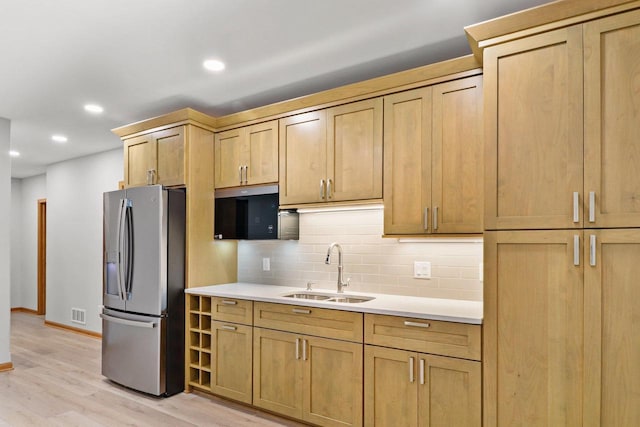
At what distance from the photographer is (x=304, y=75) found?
3.07 meters

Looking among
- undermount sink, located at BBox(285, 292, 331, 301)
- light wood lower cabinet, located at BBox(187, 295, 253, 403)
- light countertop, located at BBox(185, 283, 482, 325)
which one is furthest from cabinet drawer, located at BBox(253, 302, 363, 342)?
undermount sink, located at BBox(285, 292, 331, 301)

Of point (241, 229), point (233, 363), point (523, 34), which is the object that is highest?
point (523, 34)

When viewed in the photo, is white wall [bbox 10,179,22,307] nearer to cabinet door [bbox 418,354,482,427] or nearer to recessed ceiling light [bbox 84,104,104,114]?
recessed ceiling light [bbox 84,104,104,114]

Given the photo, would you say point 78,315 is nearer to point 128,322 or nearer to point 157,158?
point 128,322

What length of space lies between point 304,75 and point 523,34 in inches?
61.3

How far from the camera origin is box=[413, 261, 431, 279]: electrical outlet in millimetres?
2920

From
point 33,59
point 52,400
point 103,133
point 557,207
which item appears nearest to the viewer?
point 557,207

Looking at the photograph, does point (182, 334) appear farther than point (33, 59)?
Yes

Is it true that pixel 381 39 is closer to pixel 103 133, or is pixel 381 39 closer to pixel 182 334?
pixel 182 334

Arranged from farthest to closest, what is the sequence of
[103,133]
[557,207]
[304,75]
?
[103,133]
[304,75]
[557,207]

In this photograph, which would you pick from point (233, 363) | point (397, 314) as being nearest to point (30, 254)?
point (233, 363)

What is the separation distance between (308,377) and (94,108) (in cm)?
316

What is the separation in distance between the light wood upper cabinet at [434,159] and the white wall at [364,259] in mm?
399

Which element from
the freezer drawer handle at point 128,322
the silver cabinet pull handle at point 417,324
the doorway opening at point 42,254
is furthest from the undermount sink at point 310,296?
the doorway opening at point 42,254
